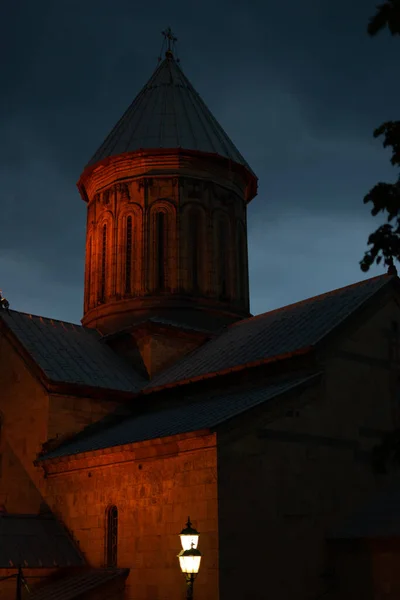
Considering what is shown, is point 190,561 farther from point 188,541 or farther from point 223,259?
point 223,259

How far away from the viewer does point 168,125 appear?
88.1 feet

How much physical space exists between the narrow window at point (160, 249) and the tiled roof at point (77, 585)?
410 inches

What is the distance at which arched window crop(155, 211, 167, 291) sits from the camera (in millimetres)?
24750

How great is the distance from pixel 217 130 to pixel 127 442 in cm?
1470

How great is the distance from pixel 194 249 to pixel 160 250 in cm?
116

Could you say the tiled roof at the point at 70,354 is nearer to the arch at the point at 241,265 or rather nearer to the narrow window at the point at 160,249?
the narrow window at the point at 160,249

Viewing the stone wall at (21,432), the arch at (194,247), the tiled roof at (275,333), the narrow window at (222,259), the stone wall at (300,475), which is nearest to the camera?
the stone wall at (300,475)

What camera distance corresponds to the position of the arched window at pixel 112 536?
1669 centimetres

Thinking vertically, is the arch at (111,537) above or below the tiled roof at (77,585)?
above

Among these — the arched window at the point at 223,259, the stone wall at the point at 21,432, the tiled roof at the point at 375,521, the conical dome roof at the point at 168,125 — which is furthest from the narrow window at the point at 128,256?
the tiled roof at the point at 375,521

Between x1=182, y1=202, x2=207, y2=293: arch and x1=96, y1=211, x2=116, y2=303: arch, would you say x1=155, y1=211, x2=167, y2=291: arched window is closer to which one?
x1=182, y1=202, x2=207, y2=293: arch

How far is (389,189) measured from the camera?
10711 millimetres

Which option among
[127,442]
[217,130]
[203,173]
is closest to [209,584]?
[127,442]

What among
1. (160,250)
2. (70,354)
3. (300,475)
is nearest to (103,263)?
(160,250)
